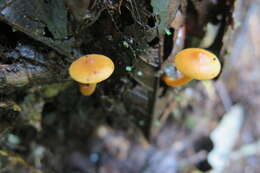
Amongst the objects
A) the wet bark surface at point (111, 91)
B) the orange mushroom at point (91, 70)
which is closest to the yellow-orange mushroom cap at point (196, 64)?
the wet bark surface at point (111, 91)

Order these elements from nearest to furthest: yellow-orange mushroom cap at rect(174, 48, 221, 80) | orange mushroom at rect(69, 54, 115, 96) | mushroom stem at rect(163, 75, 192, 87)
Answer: orange mushroom at rect(69, 54, 115, 96) → yellow-orange mushroom cap at rect(174, 48, 221, 80) → mushroom stem at rect(163, 75, 192, 87)

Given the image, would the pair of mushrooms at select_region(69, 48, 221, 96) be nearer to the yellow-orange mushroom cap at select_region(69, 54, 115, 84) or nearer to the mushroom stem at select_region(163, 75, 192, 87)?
the yellow-orange mushroom cap at select_region(69, 54, 115, 84)

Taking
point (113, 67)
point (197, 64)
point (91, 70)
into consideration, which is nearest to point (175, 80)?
point (197, 64)

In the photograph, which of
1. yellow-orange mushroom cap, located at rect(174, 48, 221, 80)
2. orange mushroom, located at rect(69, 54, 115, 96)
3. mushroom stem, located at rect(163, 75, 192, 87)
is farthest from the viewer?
mushroom stem, located at rect(163, 75, 192, 87)

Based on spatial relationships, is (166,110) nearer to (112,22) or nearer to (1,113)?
(112,22)

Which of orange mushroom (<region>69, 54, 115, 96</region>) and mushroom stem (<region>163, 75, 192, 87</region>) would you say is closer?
orange mushroom (<region>69, 54, 115, 96</region>)

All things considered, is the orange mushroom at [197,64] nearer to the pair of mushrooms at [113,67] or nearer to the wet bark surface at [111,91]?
the pair of mushrooms at [113,67]

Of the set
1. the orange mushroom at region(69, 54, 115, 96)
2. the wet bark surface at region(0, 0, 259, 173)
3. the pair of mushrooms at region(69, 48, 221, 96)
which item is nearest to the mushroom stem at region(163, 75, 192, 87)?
the wet bark surface at region(0, 0, 259, 173)

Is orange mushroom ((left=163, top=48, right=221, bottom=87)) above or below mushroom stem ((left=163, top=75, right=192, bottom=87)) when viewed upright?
above
